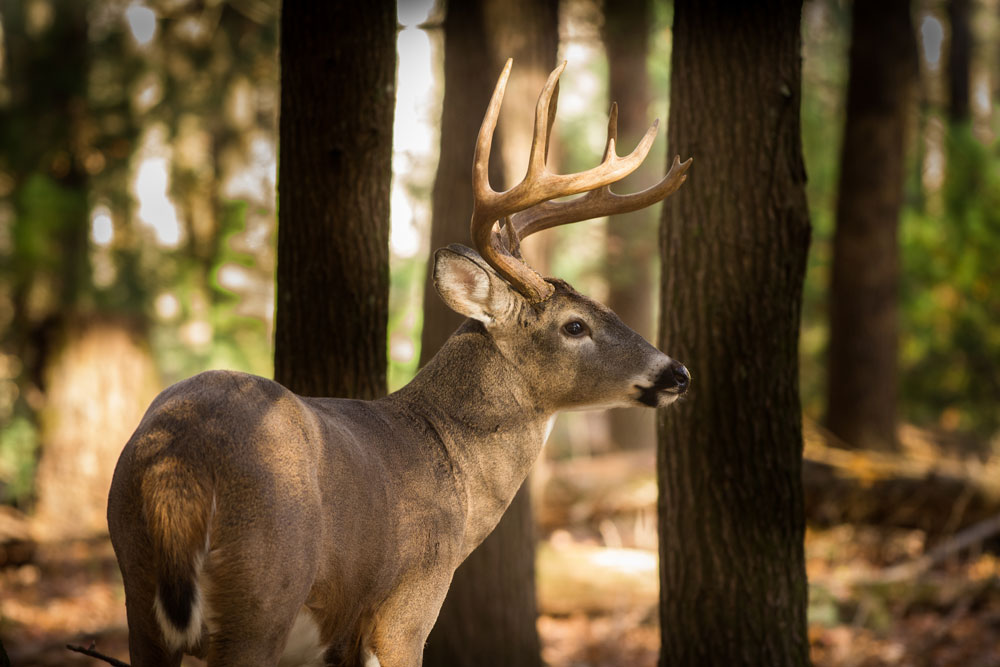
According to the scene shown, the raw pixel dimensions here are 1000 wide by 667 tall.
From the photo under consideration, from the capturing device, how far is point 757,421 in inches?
203

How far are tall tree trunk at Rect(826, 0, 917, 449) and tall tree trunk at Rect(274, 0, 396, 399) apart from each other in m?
8.42

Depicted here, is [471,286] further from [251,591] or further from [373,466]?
[251,591]

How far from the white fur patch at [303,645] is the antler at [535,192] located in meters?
1.72

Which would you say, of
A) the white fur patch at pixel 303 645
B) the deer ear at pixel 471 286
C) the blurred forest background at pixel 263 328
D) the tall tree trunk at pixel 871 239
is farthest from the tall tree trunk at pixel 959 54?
the white fur patch at pixel 303 645

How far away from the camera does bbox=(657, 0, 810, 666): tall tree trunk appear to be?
5145 millimetres

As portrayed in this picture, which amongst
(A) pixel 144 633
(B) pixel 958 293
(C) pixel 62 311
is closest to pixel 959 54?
(B) pixel 958 293

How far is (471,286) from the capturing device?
423 centimetres

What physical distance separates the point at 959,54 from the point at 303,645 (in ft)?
64.9

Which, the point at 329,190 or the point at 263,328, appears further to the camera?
the point at 263,328

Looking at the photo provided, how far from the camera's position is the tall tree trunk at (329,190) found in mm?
5324

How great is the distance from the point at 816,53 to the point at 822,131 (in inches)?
259

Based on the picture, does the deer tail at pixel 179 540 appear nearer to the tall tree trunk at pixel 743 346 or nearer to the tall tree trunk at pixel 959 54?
the tall tree trunk at pixel 743 346

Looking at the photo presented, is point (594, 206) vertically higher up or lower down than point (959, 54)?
lower down

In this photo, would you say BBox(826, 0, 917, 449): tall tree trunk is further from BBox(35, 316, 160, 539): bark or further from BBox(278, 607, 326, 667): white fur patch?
BBox(278, 607, 326, 667): white fur patch
